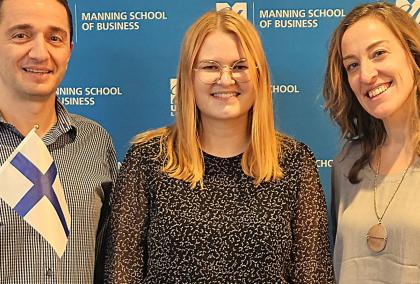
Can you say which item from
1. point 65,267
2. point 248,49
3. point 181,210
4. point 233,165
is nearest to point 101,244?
point 65,267

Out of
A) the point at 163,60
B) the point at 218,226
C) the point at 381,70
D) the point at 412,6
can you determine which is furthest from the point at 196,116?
the point at 412,6

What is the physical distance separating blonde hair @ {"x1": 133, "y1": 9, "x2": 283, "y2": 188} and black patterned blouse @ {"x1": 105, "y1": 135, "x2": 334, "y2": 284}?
0.03 meters

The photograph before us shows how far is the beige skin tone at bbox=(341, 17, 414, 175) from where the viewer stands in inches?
70.5

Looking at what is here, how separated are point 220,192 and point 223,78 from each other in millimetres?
356

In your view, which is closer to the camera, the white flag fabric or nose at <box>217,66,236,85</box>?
the white flag fabric

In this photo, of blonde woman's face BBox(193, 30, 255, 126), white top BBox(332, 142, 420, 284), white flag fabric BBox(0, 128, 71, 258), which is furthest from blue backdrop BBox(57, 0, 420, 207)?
white flag fabric BBox(0, 128, 71, 258)

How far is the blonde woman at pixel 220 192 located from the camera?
70.2 inches

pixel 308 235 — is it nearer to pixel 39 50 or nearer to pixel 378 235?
pixel 378 235

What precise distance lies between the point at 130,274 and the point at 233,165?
0.48 metres

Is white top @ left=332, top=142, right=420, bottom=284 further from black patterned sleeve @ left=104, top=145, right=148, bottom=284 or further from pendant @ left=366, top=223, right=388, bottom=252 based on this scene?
black patterned sleeve @ left=104, top=145, right=148, bottom=284

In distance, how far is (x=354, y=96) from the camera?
2029mm

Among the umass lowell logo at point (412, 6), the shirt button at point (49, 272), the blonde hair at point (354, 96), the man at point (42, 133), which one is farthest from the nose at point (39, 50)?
the umass lowell logo at point (412, 6)

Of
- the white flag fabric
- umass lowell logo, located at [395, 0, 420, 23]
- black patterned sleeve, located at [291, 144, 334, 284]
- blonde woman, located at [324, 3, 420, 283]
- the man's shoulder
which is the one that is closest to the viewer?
the white flag fabric

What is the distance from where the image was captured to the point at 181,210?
71.2 inches
